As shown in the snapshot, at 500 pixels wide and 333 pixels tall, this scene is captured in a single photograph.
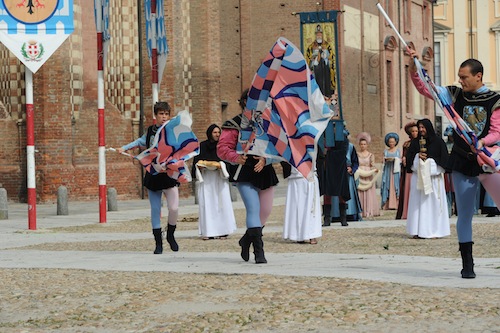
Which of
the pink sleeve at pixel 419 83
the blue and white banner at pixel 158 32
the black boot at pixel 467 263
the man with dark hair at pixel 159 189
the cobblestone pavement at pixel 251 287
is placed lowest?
the cobblestone pavement at pixel 251 287

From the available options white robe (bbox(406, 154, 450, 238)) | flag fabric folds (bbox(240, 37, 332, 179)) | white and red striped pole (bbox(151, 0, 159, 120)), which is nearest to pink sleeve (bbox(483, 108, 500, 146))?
flag fabric folds (bbox(240, 37, 332, 179))

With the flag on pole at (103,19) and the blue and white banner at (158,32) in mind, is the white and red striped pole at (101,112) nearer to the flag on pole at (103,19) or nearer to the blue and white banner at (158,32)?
the flag on pole at (103,19)

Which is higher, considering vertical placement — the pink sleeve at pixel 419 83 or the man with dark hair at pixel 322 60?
the man with dark hair at pixel 322 60

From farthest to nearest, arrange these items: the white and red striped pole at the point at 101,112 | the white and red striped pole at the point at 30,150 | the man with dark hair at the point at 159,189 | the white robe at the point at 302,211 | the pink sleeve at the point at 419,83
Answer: the white and red striped pole at the point at 101,112 → the white and red striped pole at the point at 30,150 → the white robe at the point at 302,211 → the man with dark hair at the point at 159,189 → the pink sleeve at the point at 419,83

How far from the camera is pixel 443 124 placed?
6291 centimetres

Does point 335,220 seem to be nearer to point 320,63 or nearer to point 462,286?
point 320,63

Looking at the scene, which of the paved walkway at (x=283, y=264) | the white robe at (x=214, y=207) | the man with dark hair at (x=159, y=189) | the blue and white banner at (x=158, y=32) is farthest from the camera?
the blue and white banner at (x=158, y=32)

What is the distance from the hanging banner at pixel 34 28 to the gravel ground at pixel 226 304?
832 centimetres

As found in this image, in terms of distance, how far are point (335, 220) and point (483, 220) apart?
2.52 meters

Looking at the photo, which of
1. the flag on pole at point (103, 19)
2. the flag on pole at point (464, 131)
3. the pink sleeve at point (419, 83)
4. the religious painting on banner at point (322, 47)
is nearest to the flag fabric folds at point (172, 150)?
the pink sleeve at point (419, 83)

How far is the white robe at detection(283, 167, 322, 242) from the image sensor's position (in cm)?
1548

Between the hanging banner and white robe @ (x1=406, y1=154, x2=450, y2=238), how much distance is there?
6527 millimetres

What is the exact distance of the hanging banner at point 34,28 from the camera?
1962cm

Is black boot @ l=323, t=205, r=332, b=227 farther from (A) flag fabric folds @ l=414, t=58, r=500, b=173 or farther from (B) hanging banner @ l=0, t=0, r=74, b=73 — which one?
(A) flag fabric folds @ l=414, t=58, r=500, b=173
